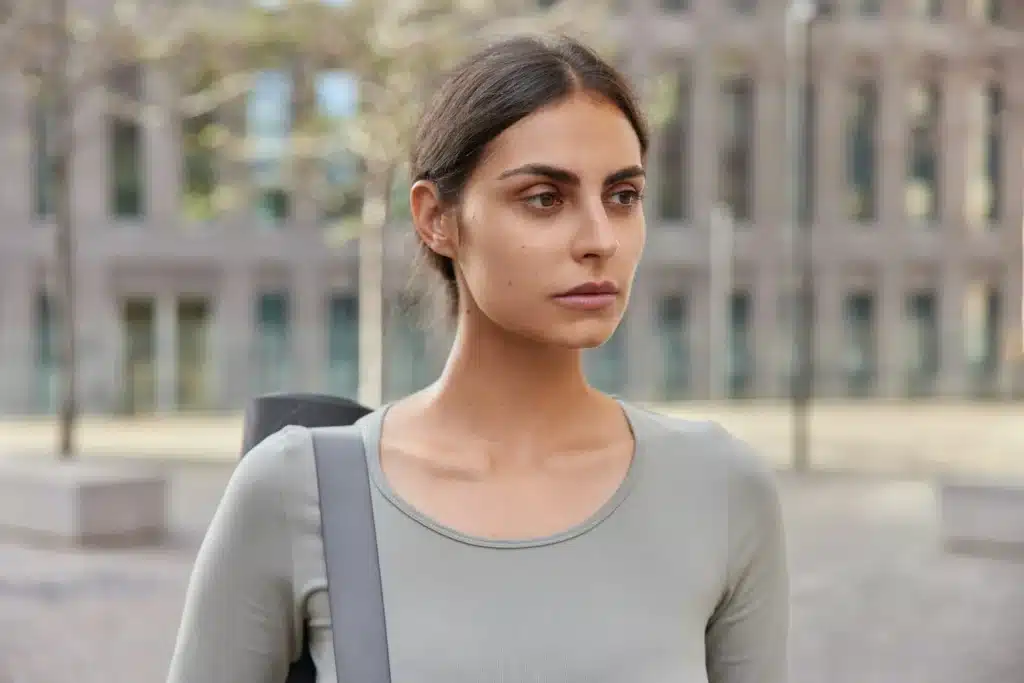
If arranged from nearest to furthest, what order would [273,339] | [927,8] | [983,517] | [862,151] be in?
1. [983,517]
2. [273,339]
3. [862,151]
4. [927,8]

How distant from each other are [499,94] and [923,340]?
3900cm

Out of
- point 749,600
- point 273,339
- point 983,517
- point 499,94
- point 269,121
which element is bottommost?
point 273,339

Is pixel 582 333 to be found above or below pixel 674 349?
above

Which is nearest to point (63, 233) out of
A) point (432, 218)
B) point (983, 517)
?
point (983, 517)

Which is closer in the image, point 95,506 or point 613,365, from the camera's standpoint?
point 95,506

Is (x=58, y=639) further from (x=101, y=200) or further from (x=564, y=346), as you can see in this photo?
(x=101, y=200)

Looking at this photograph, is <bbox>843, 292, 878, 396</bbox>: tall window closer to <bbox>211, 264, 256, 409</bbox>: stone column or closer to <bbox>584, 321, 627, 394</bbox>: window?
<bbox>584, 321, 627, 394</bbox>: window

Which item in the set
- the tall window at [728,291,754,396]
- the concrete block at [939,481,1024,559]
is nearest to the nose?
the concrete block at [939,481,1024,559]

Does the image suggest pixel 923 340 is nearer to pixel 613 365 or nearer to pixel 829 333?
pixel 829 333

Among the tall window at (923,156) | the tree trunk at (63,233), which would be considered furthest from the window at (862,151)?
the tree trunk at (63,233)

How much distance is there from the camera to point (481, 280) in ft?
5.49

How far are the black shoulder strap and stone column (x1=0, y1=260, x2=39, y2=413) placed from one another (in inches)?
1264

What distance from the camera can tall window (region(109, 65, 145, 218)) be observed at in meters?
33.9

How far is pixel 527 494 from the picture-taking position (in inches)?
65.1
